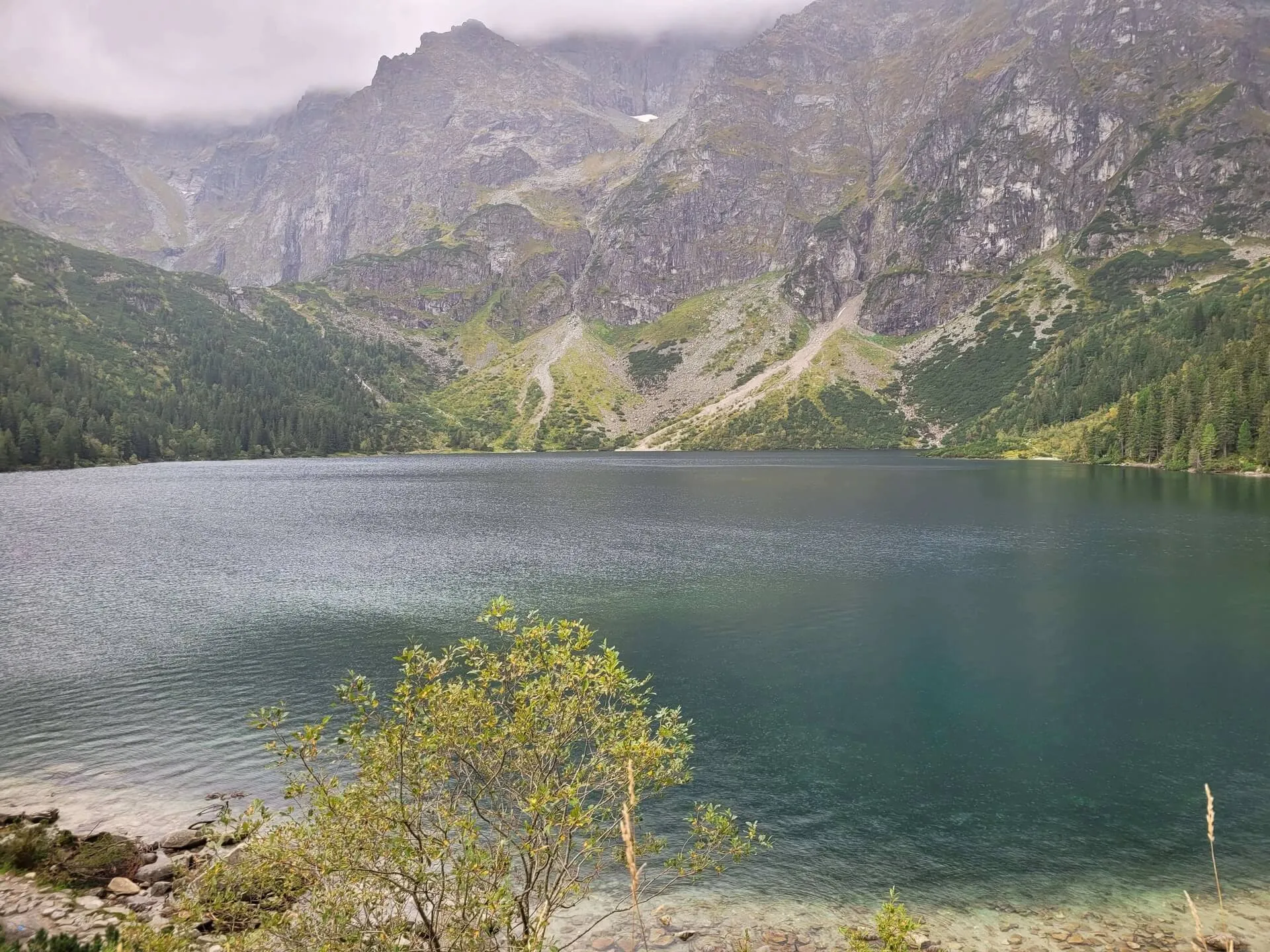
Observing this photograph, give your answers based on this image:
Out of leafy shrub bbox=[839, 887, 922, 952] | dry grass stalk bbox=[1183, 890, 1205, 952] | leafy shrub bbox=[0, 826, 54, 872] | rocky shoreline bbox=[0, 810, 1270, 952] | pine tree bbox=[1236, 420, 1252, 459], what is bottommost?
rocky shoreline bbox=[0, 810, 1270, 952]

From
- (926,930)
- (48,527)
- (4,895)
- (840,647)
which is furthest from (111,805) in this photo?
(48,527)

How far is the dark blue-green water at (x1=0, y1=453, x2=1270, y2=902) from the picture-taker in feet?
95.3

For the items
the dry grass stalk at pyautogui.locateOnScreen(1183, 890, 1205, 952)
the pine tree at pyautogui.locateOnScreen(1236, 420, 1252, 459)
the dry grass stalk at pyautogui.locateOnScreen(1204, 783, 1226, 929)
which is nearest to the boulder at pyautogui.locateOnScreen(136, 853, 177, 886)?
the dry grass stalk at pyautogui.locateOnScreen(1183, 890, 1205, 952)

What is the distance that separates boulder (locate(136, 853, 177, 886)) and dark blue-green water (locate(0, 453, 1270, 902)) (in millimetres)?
7215

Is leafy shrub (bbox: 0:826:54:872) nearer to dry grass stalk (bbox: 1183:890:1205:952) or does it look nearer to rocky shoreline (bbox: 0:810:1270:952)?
rocky shoreline (bbox: 0:810:1270:952)

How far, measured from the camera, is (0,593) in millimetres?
69500

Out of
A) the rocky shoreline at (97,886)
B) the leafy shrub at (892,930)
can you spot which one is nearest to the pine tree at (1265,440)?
the leafy shrub at (892,930)

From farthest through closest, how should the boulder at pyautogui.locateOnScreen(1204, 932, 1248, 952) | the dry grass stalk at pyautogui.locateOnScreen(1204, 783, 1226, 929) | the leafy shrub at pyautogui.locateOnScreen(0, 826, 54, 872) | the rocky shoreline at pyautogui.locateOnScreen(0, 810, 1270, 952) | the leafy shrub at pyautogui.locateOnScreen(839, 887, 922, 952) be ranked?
the leafy shrub at pyautogui.locateOnScreen(0, 826, 54, 872) → the rocky shoreline at pyautogui.locateOnScreen(0, 810, 1270, 952) → the boulder at pyautogui.locateOnScreen(1204, 932, 1248, 952) → the leafy shrub at pyautogui.locateOnScreen(839, 887, 922, 952) → the dry grass stalk at pyautogui.locateOnScreen(1204, 783, 1226, 929)

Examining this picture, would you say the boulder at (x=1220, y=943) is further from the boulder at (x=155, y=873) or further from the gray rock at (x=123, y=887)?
the gray rock at (x=123, y=887)

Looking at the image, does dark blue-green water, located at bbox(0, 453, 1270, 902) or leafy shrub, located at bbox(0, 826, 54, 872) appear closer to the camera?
leafy shrub, located at bbox(0, 826, 54, 872)

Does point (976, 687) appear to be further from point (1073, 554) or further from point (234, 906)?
point (1073, 554)

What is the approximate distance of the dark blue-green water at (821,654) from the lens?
95.3ft

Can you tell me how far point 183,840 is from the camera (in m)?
27.1

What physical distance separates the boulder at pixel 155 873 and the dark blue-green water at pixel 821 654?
722cm
